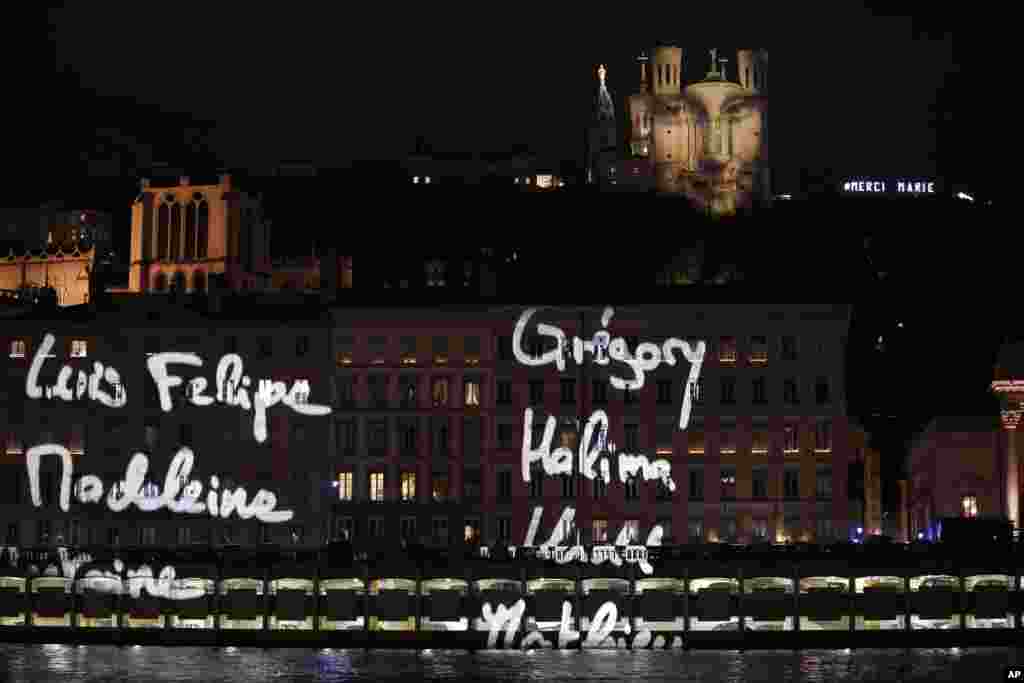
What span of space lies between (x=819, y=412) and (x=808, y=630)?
18.9 meters

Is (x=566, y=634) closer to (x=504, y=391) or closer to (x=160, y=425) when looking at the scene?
(x=504, y=391)

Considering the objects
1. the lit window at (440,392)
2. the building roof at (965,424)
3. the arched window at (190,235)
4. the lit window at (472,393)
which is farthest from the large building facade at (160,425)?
the arched window at (190,235)

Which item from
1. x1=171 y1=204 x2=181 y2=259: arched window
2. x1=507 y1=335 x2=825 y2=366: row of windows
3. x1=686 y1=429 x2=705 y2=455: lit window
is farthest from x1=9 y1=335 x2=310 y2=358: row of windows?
x1=171 y1=204 x2=181 y2=259: arched window

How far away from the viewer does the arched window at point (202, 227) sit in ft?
488

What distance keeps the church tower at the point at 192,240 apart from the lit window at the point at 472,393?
172ft

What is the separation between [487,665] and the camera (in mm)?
69250

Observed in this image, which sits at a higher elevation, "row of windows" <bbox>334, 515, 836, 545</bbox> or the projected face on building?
the projected face on building

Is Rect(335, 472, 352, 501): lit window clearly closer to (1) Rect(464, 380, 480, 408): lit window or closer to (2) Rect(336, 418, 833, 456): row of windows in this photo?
(2) Rect(336, 418, 833, 456): row of windows

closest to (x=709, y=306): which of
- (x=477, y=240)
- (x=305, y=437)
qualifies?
(x=305, y=437)

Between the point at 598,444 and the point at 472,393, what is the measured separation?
10.7 metres

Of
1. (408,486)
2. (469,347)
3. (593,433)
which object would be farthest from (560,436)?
(408,486)

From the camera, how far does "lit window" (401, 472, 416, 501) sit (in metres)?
93.1

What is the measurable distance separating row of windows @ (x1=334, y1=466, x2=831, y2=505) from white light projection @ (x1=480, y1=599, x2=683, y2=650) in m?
15.6

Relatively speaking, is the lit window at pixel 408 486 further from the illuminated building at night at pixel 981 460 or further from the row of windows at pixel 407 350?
the illuminated building at night at pixel 981 460
